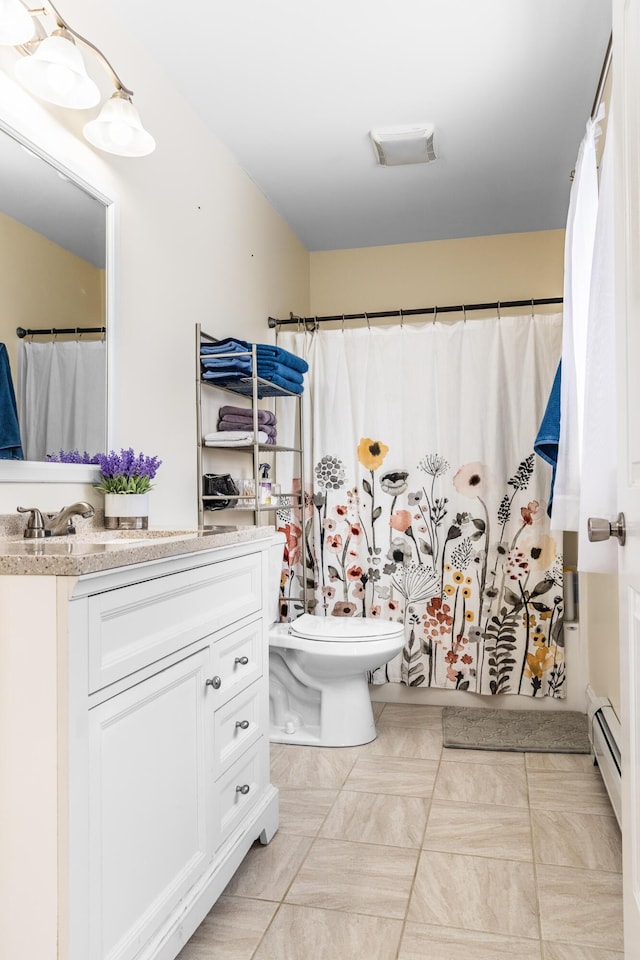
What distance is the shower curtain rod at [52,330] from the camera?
1.68 meters

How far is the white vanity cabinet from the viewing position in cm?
113

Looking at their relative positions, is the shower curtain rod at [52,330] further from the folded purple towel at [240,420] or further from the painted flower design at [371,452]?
the painted flower design at [371,452]

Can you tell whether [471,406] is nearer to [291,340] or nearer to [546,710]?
[291,340]

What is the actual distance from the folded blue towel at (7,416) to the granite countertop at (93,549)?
17 centimetres

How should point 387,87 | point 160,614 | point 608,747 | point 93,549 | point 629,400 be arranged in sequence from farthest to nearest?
point 387,87
point 608,747
point 160,614
point 93,549
point 629,400

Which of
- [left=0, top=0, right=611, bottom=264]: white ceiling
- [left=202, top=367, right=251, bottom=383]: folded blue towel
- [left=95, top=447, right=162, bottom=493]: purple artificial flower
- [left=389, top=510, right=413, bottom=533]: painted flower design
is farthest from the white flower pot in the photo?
[left=389, top=510, right=413, bottom=533]: painted flower design

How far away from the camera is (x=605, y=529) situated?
1182 mm

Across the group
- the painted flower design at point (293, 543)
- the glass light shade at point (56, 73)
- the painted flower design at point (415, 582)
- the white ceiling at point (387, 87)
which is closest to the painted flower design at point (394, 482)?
the painted flower design at point (415, 582)

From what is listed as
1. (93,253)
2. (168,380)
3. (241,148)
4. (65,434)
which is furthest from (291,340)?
(65,434)

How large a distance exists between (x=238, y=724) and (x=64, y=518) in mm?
667

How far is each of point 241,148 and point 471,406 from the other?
1431 mm

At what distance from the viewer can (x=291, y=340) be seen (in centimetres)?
344

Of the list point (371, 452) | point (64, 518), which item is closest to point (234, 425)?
point (371, 452)

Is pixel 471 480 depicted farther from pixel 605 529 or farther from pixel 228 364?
pixel 605 529
